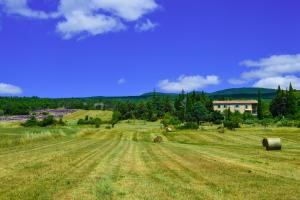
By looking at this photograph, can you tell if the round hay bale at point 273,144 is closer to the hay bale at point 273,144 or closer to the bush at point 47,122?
the hay bale at point 273,144

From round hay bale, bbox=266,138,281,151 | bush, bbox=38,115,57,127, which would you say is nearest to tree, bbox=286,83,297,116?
bush, bbox=38,115,57,127

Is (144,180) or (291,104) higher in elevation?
(291,104)

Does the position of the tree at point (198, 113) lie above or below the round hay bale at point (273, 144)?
above

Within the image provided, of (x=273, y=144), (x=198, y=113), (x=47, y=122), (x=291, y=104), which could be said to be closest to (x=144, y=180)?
(x=273, y=144)

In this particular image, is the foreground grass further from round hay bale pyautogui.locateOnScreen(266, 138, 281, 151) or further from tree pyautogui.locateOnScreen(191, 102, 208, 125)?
tree pyautogui.locateOnScreen(191, 102, 208, 125)

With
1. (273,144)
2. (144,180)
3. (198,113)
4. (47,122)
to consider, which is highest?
(198,113)

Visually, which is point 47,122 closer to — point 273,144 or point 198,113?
point 198,113

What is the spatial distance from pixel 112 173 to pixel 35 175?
3.49 metres

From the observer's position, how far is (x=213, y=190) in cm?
1742

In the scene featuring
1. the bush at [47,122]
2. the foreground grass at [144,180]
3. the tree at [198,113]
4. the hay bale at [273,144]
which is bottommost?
the foreground grass at [144,180]

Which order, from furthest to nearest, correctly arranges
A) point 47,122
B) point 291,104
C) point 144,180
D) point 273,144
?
point 291,104, point 47,122, point 273,144, point 144,180

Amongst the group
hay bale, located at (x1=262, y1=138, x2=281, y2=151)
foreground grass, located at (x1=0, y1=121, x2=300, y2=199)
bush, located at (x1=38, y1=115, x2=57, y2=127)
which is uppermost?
bush, located at (x1=38, y1=115, x2=57, y2=127)

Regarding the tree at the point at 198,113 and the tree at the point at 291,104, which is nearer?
the tree at the point at 291,104

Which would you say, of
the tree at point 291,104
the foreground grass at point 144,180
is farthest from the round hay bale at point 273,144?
the tree at point 291,104
